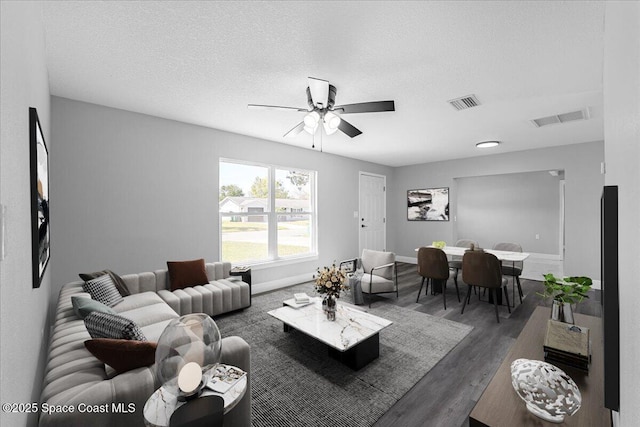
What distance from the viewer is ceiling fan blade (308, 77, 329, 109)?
6.98 ft

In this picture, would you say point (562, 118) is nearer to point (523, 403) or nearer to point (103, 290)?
point (523, 403)

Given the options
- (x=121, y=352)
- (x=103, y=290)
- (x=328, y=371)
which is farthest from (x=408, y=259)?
(x=121, y=352)

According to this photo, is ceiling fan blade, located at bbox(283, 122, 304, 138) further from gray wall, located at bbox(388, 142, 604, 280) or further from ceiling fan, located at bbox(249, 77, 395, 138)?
gray wall, located at bbox(388, 142, 604, 280)

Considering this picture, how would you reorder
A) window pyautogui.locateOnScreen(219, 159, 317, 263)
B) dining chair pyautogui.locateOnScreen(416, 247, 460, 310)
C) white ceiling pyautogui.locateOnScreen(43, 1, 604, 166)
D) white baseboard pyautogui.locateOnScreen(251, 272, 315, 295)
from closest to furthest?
white ceiling pyautogui.locateOnScreen(43, 1, 604, 166), dining chair pyautogui.locateOnScreen(416, 247, 460, 310), window pyautogui.locateOnScreen(219, 159, 317, 263), white baseboard pyautogui.locateOnScreen(251, 272, 315, 295)

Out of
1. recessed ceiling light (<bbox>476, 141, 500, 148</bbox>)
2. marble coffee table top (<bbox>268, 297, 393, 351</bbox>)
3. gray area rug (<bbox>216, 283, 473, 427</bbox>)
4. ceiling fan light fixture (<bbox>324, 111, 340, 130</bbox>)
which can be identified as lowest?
gray area rug (<bbox>216, 283, 473, 427</bbox>)

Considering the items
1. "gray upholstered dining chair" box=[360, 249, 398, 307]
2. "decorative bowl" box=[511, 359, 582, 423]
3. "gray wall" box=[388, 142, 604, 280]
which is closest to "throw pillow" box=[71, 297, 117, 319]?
"decorative bowl" box=[511, 359, 582, 423]

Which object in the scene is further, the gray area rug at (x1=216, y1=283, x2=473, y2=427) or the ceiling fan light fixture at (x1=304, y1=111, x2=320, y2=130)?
the ceiling fan light fixture at (x1=304, y1=111, x2=320, y2=130)

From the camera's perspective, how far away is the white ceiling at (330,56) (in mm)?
1723

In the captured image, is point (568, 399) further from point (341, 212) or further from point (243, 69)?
point (341, 212)

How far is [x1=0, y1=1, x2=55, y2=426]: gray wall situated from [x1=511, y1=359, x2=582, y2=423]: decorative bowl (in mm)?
1767

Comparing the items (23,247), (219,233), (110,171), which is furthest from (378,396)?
(110,171)

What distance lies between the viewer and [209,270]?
3.82 metres

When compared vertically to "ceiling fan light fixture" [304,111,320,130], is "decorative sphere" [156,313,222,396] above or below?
below

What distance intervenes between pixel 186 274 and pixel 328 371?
221 cm
